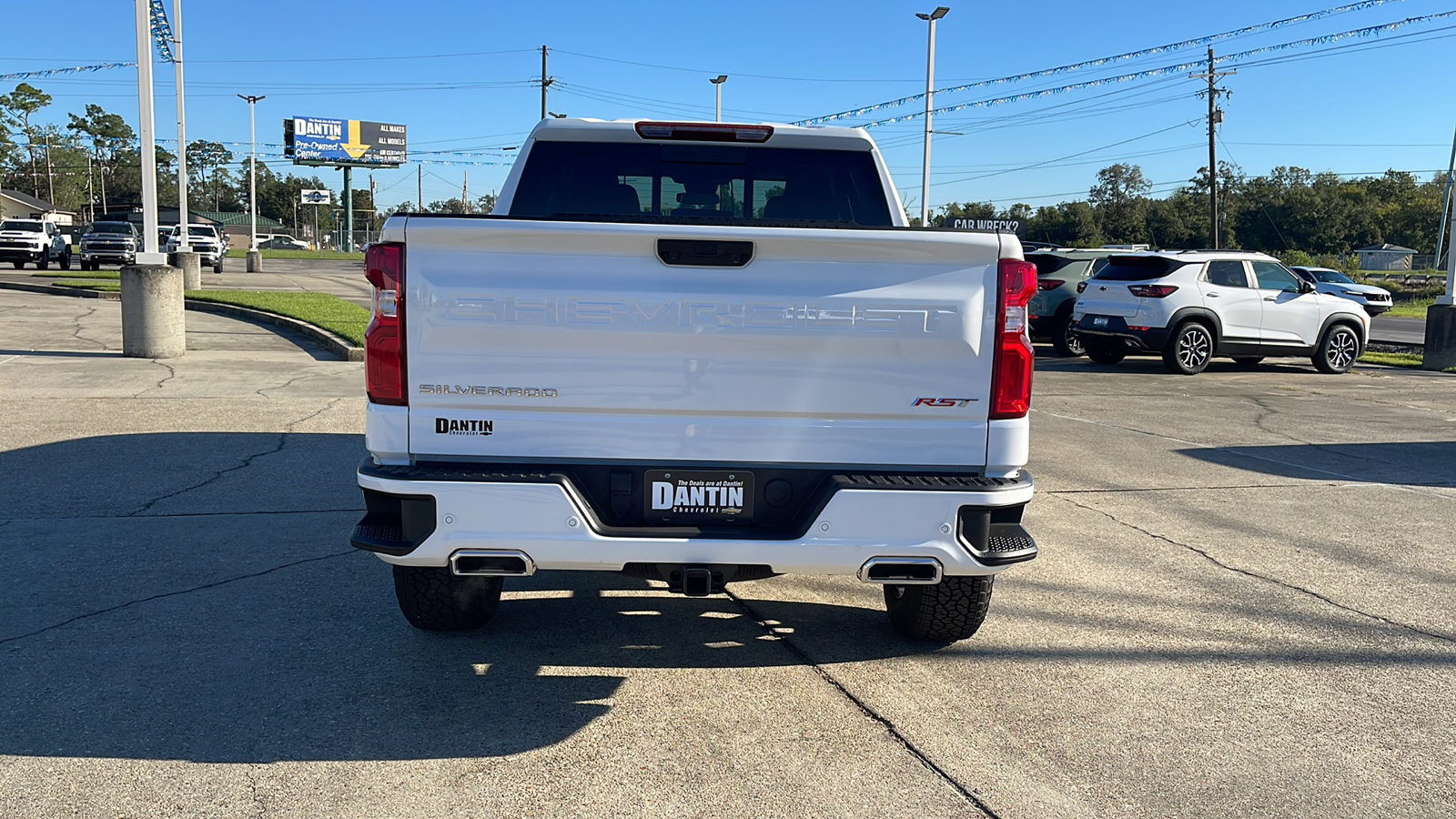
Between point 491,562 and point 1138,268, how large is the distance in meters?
14.9

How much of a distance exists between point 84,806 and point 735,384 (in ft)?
7.53

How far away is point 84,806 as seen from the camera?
325 cm

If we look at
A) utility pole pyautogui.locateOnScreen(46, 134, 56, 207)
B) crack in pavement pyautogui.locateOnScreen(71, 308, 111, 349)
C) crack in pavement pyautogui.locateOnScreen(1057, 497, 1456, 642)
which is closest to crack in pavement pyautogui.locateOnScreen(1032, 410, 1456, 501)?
crack in pavement pyautogui.locateOnScreen(1057, 497, 1456, 642)

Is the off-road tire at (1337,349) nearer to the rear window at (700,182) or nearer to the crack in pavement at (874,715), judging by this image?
the rear window at (700,182)

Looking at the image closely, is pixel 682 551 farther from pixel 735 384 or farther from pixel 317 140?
pixel 317 140

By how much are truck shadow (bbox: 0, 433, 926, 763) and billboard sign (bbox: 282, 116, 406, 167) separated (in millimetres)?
89312

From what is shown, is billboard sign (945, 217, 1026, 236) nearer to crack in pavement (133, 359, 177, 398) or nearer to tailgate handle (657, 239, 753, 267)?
tailgate handle (657, 239, 753, 267)

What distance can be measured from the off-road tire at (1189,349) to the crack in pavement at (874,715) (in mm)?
12898

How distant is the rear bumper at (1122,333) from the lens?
54.1ft

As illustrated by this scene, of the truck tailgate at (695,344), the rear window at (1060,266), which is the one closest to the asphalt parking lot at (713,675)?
the truck tailgate at (695,344)

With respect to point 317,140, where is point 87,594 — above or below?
below

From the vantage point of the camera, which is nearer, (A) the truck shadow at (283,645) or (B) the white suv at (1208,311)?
(A) the truck shadow at (283,645)

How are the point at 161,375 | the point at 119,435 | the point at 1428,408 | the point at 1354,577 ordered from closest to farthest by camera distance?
1. the point at 1354,577
2. the point at 119,435
3. the point at 161,375
4. the point at 1428,408

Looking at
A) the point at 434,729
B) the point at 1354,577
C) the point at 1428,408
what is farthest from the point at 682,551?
the point at 1428,408
